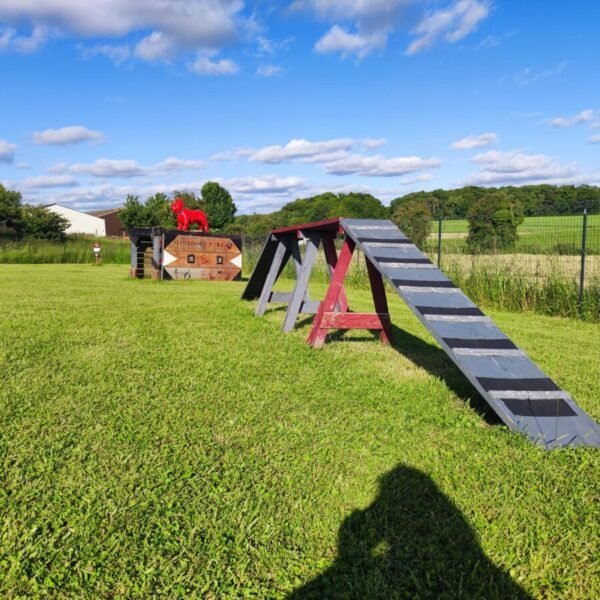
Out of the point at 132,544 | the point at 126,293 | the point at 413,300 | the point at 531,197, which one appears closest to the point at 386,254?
the point at 413,300

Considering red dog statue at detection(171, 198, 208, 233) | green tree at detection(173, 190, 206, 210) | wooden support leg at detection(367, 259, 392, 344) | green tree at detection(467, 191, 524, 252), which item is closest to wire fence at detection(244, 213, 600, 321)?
green tree at detection(467, 191, 524, 252)

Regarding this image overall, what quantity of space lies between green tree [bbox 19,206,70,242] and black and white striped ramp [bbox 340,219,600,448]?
49629 millimetres

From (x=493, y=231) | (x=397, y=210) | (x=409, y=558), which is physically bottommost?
(x=409, y=558)

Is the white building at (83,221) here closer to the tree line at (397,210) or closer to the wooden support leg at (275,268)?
the tree line at (397,210)

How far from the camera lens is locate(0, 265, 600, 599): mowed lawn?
5.93 ft

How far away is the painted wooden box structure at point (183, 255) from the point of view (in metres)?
15.3

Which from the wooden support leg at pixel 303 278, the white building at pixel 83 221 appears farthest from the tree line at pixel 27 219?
the wooden support leg at pixel 303 278

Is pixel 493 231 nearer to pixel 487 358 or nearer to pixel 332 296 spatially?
pixel 332 296

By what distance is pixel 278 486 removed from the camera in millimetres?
2391

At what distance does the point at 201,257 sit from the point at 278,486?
13969 mm

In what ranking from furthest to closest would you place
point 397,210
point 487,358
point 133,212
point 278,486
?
point 133,212, point 397,210, point 487,358, point 278,486

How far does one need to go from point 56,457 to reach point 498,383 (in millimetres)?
2617

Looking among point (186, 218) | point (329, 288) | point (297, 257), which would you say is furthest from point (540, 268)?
point (186, 218)

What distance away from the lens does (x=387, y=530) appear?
208cm
